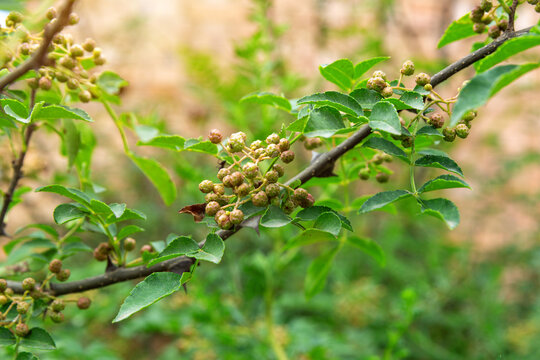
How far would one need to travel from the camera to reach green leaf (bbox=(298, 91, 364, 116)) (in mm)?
459

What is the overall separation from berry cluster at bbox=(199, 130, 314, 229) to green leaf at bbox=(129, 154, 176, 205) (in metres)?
0.17

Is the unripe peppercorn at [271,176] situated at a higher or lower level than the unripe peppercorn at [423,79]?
lower

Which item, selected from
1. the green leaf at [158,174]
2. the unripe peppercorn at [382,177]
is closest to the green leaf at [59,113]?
the green leaf at [158,174]

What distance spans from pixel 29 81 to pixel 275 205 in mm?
327

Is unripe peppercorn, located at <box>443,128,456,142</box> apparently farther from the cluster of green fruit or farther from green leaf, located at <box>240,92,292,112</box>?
the cluster of green fruit

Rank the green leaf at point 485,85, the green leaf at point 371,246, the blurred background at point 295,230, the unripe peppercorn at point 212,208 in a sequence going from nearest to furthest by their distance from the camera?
the green leaf at point 485,85 < the unripe peppercorn at point 212,208 < the green leaf at point 371,246 < the blurred background at point 295,230

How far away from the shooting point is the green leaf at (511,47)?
1.19 feet

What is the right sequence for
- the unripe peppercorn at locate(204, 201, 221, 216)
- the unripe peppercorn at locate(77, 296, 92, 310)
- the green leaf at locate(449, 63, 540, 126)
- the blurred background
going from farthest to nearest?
the blurred background, the unripe peppercorn at locate(77, 296, 92, 310), the unripe peppercorn at locate(204, 201, 221, 216), the green leaf at locate(449, 63, 540, 126)

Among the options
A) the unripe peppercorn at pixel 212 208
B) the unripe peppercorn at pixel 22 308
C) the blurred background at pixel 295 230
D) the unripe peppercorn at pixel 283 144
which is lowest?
the blurred background at pixel 295 230

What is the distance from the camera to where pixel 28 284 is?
1.67 ft

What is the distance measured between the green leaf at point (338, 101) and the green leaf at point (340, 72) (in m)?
0.04

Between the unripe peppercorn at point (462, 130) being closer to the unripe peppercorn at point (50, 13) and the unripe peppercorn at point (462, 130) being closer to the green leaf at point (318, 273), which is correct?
the green leaf at point (318, 273)

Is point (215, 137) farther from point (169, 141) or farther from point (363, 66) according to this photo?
point (363, 66)

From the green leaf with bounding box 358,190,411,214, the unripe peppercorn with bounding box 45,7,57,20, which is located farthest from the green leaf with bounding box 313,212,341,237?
the unripe peppercorn with bounding box 45,7,57,20
